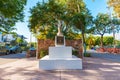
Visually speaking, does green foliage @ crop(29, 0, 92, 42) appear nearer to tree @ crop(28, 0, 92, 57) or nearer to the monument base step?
tree @ crop(28, 0, 92, 57)

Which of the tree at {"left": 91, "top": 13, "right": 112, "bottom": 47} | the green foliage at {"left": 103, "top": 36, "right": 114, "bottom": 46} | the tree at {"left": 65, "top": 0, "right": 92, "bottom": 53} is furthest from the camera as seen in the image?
the green foliage at {"left": 103, "top": 36, "right": 114, "bottom": 46}

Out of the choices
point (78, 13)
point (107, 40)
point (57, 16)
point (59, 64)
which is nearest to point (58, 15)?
point (57, 16)

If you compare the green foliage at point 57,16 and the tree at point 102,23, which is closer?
the green foliage at point 57,16

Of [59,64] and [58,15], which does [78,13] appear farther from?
[59,64]

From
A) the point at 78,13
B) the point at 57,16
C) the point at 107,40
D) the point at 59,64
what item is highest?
the point at 78,13

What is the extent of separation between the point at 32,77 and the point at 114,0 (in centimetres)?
2083

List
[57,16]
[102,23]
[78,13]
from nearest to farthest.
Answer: [78,13]
[57,16]
[102,23]

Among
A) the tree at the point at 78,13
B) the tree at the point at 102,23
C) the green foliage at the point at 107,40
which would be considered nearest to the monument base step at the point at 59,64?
the tree at the point at 78,13

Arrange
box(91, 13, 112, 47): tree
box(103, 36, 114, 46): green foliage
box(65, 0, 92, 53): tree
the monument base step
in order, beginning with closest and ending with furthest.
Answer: the monument base step < box(65, 0, 92, 53): tree < box(91, 13, 112, 47): tree < box(103, 36, 114, 46): green foliage

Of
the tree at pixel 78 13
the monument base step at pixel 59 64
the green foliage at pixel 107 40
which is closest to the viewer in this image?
the monument base step at pixel 59 64

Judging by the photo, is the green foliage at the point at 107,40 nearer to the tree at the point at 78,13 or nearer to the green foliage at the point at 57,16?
the tree at the point at 78,13

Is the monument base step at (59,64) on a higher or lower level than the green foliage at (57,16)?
lower

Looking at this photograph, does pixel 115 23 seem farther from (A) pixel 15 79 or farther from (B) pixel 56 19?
(A) pixel 15 79

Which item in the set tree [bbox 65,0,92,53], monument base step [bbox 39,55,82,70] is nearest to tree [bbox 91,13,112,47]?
tree [bbox 65,0,92,53]
